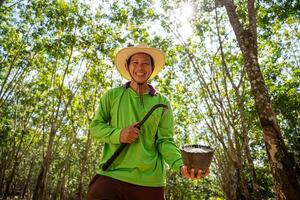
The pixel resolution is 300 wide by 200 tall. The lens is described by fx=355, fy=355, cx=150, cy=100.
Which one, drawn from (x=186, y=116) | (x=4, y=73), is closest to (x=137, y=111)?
(x=4, y=73)

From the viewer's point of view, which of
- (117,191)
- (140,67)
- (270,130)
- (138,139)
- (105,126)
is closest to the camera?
(117,191)

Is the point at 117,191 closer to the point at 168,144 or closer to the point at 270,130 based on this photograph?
the point at 168,144

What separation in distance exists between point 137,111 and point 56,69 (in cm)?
1760

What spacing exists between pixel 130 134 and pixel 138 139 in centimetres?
15

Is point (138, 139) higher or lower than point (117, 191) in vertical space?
higher

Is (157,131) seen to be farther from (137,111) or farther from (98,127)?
(98,127)

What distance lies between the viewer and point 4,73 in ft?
66.5

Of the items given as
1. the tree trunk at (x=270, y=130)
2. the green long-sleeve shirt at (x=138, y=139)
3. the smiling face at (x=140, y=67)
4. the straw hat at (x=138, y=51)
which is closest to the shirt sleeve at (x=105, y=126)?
the green long-sleeve shirt at (x=138, y=139)

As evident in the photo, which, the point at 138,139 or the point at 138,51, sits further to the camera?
the point at 138,51

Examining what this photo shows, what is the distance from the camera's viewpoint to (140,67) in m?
2.76

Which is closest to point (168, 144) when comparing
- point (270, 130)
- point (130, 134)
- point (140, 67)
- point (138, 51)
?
point (130, 134)

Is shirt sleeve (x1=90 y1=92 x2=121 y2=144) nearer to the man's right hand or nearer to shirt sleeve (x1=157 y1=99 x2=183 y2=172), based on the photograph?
the man's right hand

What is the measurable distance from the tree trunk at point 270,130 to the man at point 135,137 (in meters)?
4.17

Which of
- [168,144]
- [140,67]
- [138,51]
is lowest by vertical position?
[168,144]
